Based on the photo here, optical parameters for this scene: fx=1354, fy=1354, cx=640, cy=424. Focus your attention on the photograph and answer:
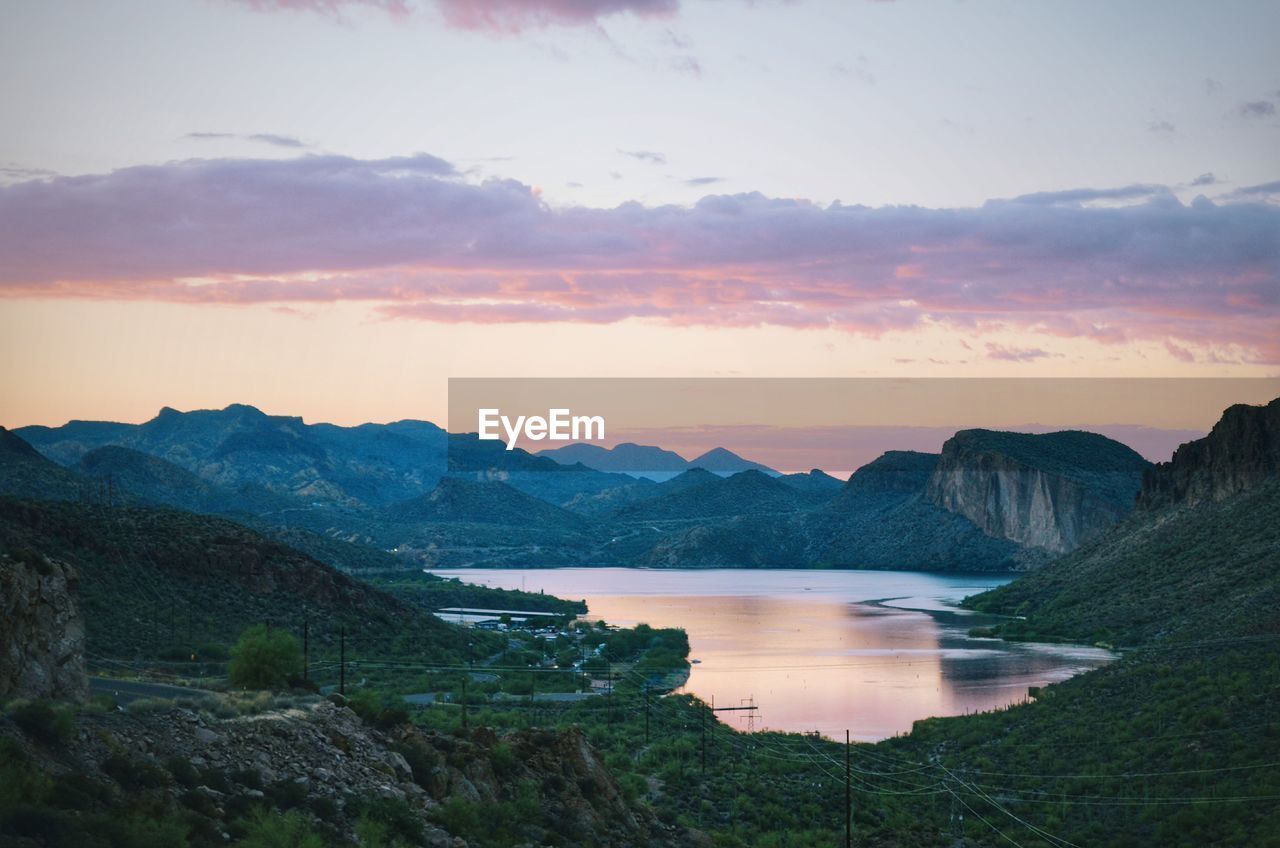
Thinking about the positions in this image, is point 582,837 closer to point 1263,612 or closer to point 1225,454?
point 1263,612

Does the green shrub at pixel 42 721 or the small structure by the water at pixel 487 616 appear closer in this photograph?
the green shrub at pixel 42 721

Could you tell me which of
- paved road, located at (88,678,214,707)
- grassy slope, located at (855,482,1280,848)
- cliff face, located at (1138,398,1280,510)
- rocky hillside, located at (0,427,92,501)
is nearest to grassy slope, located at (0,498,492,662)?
paved road, located at (88,678,214,707)

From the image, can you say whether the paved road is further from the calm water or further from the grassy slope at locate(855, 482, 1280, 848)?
the calm water

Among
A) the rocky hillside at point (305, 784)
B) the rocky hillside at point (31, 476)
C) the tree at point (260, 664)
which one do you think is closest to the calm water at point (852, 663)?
the rocky hillside at point (305, 784)

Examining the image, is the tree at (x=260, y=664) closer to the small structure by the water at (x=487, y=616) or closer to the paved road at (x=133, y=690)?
the paved road at (x=133, y=690)

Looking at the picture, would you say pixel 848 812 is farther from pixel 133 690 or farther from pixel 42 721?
pixel 42 721

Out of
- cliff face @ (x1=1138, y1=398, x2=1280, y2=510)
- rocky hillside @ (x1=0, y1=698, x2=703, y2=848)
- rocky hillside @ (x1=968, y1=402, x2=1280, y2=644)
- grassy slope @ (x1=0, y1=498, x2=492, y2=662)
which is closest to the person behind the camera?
rocky hillside @ (x1=0, y1=698, x2=703, y2=848)
